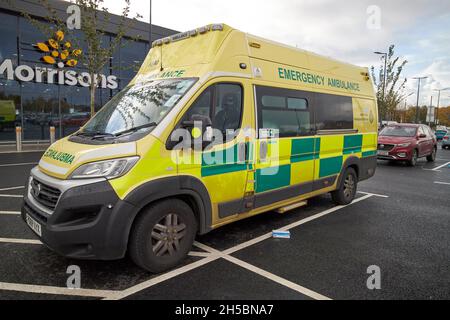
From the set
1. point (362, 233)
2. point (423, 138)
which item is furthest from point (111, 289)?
point (423, 138)

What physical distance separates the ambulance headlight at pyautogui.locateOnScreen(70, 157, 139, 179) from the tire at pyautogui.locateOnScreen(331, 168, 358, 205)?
446 centimetres

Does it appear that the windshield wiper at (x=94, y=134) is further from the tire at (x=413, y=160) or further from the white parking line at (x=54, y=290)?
the tire at (x=413, y=160)

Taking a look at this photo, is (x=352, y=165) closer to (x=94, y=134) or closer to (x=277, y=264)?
(x=277, y=264)

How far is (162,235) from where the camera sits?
342 cm

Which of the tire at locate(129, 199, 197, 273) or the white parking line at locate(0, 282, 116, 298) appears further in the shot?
the tire at locate(129, 199, 197, 273)

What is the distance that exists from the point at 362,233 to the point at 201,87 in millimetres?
3268

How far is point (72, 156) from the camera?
→ 126 inches

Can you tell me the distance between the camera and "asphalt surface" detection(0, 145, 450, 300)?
124 inches

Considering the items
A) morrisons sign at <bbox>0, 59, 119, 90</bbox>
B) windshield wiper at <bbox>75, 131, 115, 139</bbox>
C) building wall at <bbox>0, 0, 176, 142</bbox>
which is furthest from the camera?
building wall at <bbox>0, 0, 176, 142</bbox>

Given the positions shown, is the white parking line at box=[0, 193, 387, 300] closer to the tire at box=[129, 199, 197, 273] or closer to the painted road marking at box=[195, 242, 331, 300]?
the painted road marking at box=[195, 242, 331, 300]

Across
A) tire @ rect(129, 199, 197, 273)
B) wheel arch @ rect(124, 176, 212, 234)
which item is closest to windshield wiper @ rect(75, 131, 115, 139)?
wheel arch @ rect(124, 176, 212, 234)

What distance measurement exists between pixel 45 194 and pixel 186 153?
1.46 meters

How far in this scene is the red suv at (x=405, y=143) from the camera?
41.2 ft

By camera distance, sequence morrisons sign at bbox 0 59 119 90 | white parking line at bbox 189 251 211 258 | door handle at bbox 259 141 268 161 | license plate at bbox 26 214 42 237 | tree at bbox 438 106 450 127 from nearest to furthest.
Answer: license plate at bbox 26 214 42 237 → white parking line at bbox 189 251 211 258 → door handle at bbox 259 141 268 161 → morrisons sign at bbox 0 59 119 90 → tree at bbox 438 106 450 127
